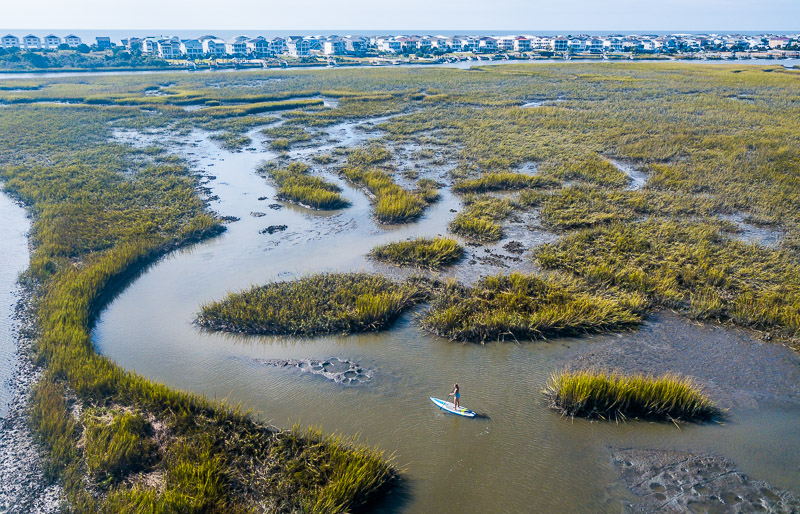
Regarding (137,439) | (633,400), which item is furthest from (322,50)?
(633,400)

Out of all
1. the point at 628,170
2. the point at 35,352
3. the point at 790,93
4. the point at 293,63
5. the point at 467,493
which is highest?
the point at 293,63

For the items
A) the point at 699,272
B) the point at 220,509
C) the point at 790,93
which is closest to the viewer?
the point at 220,509

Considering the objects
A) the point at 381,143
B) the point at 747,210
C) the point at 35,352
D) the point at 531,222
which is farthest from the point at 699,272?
the point at 381,143

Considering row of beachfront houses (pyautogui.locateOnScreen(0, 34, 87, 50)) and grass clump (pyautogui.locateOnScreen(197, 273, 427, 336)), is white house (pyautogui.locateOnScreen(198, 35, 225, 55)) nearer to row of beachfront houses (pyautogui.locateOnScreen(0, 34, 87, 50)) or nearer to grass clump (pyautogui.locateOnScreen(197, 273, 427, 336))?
row of beachfront houses (pyautogui.locateOnScreen(0, 34, 87, 50))

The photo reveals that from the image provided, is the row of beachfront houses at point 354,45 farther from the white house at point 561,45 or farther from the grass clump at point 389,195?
the grass clump at point 389,195

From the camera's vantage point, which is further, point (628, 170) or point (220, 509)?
point (628, 170)

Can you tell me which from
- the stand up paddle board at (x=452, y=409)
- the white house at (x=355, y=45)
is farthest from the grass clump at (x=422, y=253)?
the white house at (x=355, y=45)

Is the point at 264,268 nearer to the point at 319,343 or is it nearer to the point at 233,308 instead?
the point at 233,308

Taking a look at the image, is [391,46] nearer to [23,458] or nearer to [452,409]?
[452,409]
